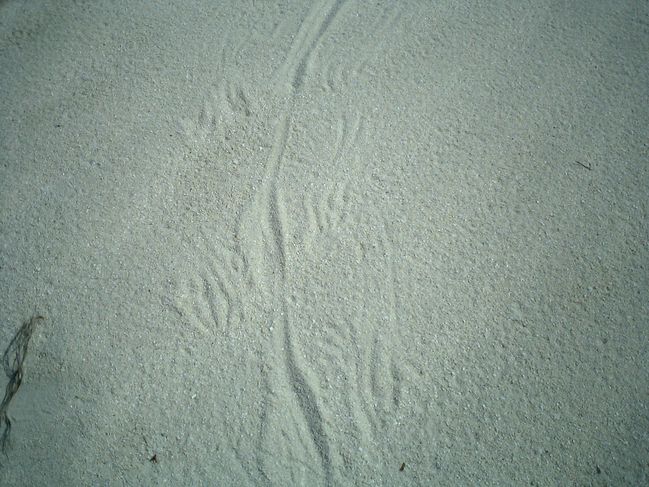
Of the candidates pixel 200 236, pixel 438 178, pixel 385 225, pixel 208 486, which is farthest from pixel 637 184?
pixel 208 486

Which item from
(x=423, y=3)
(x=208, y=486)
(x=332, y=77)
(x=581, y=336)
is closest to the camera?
(x=208, y=486)

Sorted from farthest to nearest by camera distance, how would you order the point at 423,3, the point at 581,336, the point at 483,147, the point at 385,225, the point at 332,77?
1. the point at 423,3
2. the point at 332,77
3. the point at 483,147
4. the point at 385,225
5. the point at 581,336

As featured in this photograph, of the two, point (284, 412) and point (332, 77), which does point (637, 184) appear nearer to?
point (332, 77)

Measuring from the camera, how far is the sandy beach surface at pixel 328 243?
2.31 m

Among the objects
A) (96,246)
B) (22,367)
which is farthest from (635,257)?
(22,367)

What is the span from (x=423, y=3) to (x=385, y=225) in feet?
5.95

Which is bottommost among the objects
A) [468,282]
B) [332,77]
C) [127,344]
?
[468,282]

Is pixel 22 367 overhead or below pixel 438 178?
overhead

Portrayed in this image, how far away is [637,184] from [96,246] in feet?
10.1

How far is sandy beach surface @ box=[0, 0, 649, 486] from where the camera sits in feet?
7.58

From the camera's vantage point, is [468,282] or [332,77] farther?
[332,77]

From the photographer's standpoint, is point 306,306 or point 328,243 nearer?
point 306,306

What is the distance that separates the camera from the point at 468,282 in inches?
102

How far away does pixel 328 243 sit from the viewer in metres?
2.72
